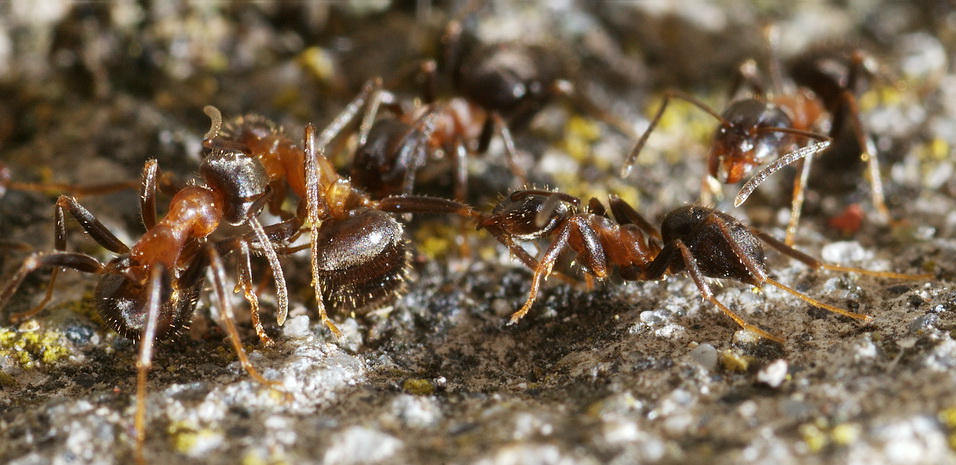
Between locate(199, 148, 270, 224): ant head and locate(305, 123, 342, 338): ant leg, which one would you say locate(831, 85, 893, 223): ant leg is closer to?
locate(305, 123, 342, 338): ant leg

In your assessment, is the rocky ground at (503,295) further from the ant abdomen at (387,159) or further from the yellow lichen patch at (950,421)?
the ant abdomen at (387,159)

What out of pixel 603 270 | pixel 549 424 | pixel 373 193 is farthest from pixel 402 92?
pixel 549 424

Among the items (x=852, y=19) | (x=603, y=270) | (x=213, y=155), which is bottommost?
(x=603, y=270)

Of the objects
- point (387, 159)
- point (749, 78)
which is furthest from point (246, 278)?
point (749, 78)

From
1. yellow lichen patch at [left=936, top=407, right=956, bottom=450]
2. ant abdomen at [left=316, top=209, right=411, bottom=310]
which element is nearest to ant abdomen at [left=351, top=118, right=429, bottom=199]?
ant abdomen at [left=316, top=209, right=411, bottom=310]

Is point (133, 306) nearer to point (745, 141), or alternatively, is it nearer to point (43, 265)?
point (43, 265)

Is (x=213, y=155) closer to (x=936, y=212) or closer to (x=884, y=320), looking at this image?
(x=884, y=320)
